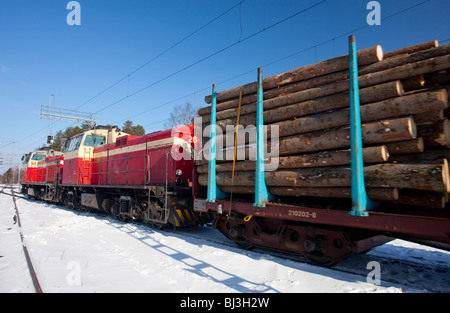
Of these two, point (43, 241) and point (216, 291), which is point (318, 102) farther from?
point (43, 241)

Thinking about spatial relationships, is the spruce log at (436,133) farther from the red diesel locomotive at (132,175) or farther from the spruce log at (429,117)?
the red diesel locomotive at (132,175)

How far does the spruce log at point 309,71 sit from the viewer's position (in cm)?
424

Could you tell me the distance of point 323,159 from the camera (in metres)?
4.47

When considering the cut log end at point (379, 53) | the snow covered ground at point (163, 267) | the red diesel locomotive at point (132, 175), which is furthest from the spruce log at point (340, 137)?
the red diesel locomotive at point (132, 175)

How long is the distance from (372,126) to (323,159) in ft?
2.96

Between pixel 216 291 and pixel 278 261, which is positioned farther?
pixel 278 261

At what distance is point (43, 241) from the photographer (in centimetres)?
710

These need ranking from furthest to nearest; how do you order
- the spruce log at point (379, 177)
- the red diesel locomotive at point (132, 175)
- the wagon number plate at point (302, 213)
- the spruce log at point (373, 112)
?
the red diesel locomotive at point (132, 175) < the wagon number plate at point (302, 213) < the spruce log at point (373, 112) < the spruce log at point (379, 177)

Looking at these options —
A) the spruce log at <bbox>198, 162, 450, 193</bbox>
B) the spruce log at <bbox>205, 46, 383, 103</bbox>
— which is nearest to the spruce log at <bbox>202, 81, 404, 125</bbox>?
the spruce log at <bbox>205, 46, 383, 103</bbox>

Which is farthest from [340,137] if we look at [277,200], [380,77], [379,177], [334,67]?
[277,200]

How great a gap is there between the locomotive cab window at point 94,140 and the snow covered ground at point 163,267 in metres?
6.48

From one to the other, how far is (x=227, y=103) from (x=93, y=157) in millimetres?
9858

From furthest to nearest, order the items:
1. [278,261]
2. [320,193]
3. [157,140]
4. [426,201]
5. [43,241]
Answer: [157,140] → [43,241] → [278,261] → [320,193] → [426,201]
